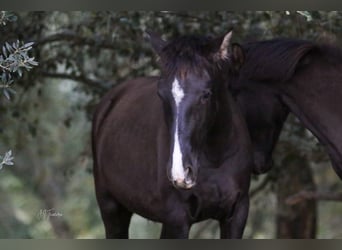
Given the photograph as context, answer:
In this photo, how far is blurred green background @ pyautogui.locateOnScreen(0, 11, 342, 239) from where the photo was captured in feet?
22.7

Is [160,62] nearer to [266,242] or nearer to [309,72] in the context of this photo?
[309,72]

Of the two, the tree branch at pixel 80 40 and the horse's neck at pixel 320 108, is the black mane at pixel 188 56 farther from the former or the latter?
the tree branch at pixel 80 40

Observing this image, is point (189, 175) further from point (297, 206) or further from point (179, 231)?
point (297, 206)

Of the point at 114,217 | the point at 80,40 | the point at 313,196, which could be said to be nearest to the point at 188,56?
the point at 114,217

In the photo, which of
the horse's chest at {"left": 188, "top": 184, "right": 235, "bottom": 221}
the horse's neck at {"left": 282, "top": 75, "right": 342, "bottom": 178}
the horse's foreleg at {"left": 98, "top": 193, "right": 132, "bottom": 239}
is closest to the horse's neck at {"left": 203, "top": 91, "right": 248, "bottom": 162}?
the horse's chest at {"left": 188, "top": 184, "right": 235, "bottom": 221}

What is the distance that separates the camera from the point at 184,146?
4.14m

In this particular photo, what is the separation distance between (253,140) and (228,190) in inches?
29.8

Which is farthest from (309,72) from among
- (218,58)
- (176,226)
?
(176,226)

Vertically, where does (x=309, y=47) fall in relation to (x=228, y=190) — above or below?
above

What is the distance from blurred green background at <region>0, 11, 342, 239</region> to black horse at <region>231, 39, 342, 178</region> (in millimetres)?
296

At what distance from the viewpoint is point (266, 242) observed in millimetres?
3307

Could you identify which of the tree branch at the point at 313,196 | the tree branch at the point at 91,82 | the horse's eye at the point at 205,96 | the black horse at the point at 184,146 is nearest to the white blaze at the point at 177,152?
the black horse at the point at 184,146

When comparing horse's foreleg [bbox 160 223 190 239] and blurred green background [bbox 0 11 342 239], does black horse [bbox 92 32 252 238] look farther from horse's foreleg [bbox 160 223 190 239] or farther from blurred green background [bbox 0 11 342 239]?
blurred green background [bbox 0 11 342 239]
